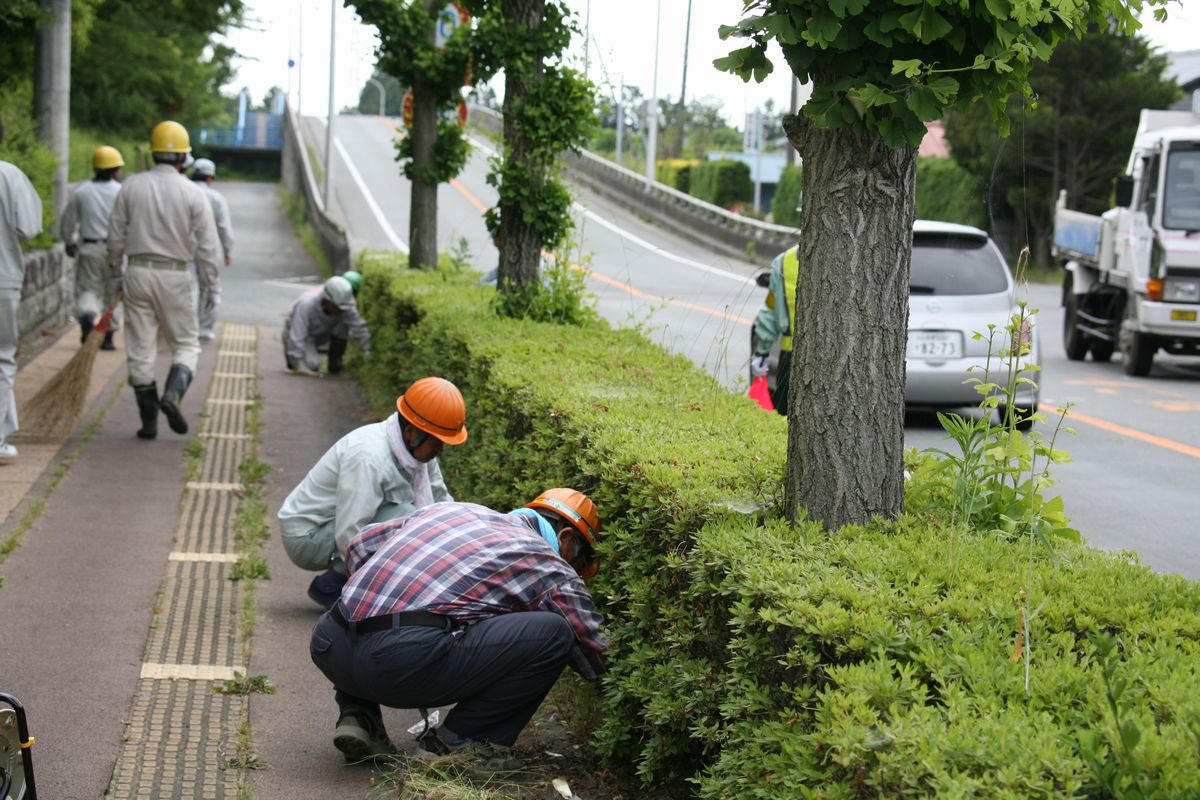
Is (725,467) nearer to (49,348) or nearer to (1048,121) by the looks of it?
(49,348)

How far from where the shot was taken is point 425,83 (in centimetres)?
1462

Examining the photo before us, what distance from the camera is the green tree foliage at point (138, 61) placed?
23766 millimetres

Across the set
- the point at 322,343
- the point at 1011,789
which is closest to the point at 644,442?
the point at 1011,789

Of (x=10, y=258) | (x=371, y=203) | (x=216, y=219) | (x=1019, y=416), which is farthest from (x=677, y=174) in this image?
(x=1019, y=416)

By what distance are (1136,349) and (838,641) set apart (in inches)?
554

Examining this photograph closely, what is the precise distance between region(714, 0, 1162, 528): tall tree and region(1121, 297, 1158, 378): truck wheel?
12.4 m

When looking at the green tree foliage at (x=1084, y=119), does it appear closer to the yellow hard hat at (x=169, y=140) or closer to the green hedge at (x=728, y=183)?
the green hedge at (x=728, y=183)

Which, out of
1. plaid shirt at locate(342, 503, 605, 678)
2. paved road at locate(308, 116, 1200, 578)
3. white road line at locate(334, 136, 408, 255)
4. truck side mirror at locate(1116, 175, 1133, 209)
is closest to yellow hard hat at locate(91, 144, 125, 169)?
paved road at locate(308, 116, 1200, 578)

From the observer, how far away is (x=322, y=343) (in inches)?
557

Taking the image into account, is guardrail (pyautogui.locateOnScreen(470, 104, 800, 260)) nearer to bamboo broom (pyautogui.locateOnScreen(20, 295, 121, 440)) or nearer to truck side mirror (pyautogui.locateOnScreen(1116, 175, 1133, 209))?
truck side mirror (pyautogui.locateOnScreen(1116, 175, 1133, 209))

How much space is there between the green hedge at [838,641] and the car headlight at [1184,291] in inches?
419

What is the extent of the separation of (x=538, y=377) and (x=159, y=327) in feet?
13.9

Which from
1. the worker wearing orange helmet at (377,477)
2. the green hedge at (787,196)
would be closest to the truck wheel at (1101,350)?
the worker wearing orange helmet at (377,477)

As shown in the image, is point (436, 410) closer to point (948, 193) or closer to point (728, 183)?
point (948, 193)
